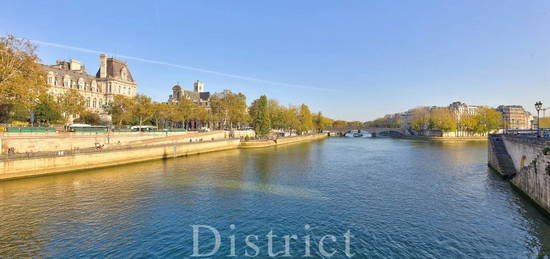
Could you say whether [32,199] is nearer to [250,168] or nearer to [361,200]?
[250,168]

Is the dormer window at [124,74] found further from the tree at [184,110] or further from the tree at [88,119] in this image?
the tree at [88,119]

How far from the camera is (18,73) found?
115ft

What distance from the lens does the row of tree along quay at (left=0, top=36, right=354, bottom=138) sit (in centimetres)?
3388

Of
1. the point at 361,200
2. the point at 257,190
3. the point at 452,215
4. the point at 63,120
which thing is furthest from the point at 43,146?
the point at 452,215

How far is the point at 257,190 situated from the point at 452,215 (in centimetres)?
1565

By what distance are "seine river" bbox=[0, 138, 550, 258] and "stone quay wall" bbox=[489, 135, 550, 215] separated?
1159 mm

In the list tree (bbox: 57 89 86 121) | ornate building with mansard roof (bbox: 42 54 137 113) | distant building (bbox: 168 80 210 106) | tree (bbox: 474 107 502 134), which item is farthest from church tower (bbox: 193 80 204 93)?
tree (bbox: 474 107 502 134)

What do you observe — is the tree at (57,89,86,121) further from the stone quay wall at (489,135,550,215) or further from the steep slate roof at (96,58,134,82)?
the stone quay wall at (489,135,550,215)

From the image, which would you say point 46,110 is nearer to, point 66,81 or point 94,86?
point 66,81

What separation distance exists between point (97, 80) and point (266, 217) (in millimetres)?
88201

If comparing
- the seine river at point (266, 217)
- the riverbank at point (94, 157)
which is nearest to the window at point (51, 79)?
the riverbank at point (94, 157)

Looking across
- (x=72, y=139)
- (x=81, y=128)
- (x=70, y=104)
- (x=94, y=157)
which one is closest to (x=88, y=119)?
(x=70, y=104)

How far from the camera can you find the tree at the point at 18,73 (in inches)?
1291

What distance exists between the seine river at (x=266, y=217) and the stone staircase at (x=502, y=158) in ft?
5.27
